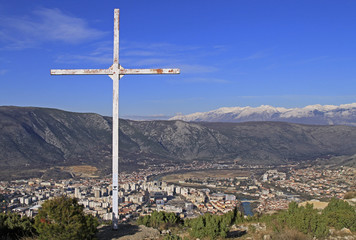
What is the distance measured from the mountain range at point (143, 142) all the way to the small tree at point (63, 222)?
77098mm

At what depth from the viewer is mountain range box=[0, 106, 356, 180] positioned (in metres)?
102

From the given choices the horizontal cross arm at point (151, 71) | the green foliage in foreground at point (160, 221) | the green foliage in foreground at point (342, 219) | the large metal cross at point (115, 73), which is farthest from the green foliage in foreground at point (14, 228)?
the green foliage in foreground at point (342, 219)

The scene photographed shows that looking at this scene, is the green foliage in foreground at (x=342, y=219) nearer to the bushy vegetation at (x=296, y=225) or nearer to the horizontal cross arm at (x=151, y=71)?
the bushy vegetation at (x=296, y=225)

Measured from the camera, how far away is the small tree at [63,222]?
931cm

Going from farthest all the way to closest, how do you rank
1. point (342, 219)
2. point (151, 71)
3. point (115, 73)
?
point (342, 219) < point (115, 73) < point (151, 71)

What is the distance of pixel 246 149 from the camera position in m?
136

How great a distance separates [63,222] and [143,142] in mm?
130213

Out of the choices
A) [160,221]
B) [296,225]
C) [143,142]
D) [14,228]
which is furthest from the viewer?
[143,142]

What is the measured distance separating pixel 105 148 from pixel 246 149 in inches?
1916

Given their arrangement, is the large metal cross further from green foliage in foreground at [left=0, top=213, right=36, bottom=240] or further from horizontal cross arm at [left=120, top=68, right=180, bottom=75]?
green foliage in foreground at [left=0, top=213, right=36, bottom=240]

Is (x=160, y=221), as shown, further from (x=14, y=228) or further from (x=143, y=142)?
(x=143, y=142)

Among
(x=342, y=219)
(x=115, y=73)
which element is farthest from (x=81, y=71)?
(x=342, y=219)

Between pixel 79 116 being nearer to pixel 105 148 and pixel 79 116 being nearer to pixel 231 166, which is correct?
pixel 105 148

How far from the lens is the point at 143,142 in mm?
139250
